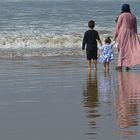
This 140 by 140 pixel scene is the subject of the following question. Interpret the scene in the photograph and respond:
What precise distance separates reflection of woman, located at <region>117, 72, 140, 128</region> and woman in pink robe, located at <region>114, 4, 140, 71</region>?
39.5 inches

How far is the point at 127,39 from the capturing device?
15.6 metres

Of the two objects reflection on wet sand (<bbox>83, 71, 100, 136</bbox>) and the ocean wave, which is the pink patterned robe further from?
the ocean wave

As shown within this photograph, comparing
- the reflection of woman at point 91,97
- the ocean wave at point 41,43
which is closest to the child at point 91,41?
the reflection of woman at point 91,97

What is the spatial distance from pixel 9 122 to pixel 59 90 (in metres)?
3.32

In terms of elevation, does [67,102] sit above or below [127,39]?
below

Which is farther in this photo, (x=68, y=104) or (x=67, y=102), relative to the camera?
(x=67, y=102)

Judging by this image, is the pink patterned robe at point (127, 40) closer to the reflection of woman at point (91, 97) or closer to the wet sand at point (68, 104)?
the wet sand at point (68, 104)

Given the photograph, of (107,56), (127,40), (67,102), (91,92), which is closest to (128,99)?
(67,102)

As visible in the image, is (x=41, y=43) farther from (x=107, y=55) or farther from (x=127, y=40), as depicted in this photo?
(x=127, y=40)

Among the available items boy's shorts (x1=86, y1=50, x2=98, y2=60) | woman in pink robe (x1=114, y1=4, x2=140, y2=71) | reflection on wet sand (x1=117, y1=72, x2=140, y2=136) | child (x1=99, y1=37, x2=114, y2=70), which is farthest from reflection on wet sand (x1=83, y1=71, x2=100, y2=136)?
boy's shorts (x1=86, y1=50, x2=98, y2=60)

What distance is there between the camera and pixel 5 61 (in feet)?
61.1

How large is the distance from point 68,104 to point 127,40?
225 inches

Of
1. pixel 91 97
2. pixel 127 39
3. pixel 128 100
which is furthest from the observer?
pixel 127 39

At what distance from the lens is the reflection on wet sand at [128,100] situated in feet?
28.0
